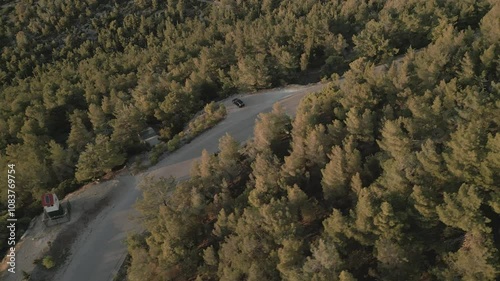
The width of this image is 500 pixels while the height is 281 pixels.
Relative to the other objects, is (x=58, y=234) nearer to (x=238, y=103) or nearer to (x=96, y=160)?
(x=96, y=160)

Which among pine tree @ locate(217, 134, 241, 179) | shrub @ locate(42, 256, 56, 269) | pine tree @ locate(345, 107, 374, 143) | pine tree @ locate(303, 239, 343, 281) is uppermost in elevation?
pine tree @ locate(345, 107, 374, 143)

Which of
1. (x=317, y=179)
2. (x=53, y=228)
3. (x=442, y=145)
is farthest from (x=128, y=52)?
(x=442, y=145)

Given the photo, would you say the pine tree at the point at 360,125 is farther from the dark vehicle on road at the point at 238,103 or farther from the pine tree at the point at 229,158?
the dark vehicle on road at the point at 238,103

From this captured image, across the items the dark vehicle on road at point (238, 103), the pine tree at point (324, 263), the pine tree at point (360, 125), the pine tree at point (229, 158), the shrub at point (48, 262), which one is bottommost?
the shrub at point (48, 262)

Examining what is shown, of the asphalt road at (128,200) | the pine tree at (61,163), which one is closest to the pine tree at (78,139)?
the pine tree at (61,163)

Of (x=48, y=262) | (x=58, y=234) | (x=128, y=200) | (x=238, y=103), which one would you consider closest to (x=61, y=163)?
(x=58, y=234)

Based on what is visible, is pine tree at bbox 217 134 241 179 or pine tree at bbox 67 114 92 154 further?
pine tree at bbox 67 114 92 154

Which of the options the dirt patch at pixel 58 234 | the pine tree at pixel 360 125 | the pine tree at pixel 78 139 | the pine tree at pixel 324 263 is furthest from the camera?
the pine tree at pixel 78 139

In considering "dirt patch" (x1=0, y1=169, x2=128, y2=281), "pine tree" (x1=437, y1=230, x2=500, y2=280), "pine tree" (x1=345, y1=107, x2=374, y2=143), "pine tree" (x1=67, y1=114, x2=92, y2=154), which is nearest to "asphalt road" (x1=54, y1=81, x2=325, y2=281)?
"dirt patch" (x1=0, y1=169, x2=128, y2=281)

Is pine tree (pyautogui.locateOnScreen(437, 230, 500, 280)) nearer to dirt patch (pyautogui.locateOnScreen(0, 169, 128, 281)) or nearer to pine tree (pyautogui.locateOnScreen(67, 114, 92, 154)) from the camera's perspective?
dirt patch (pyautogui.locateOnScreen(0, 169, 128, 281))
